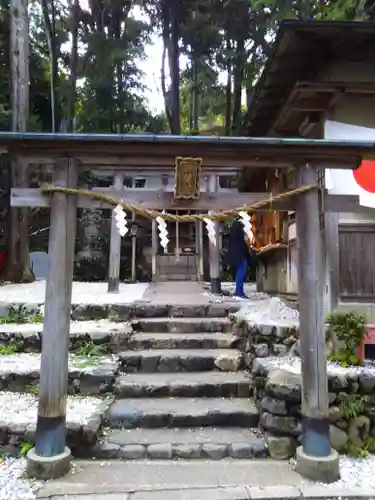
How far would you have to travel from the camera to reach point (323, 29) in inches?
210

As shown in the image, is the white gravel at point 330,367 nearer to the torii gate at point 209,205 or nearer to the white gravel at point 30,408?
the torii gate at point 209,205

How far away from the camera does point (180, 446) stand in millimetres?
4523

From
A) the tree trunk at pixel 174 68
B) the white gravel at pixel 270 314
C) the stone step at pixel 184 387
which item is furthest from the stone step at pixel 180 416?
the tree trunk at pixel 174 68

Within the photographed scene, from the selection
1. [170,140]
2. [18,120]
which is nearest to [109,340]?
[170,140]

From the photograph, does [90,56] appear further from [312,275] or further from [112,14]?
[312,275]

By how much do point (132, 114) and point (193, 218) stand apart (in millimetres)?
15087

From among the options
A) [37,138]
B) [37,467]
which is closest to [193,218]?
[37,138]

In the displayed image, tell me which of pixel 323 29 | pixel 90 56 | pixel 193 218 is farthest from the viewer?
pixel 90 56

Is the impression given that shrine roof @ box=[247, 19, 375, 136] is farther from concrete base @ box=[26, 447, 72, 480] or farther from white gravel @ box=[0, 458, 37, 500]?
white gravel @ box=[0, 458, 37, 500]

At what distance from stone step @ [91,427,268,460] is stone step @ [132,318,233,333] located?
7.77 feet

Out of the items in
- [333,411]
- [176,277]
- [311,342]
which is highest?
[176,277]

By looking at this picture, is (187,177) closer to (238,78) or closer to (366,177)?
(366,177)

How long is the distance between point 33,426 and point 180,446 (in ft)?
5.21

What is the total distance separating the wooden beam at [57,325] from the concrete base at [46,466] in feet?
0.14
